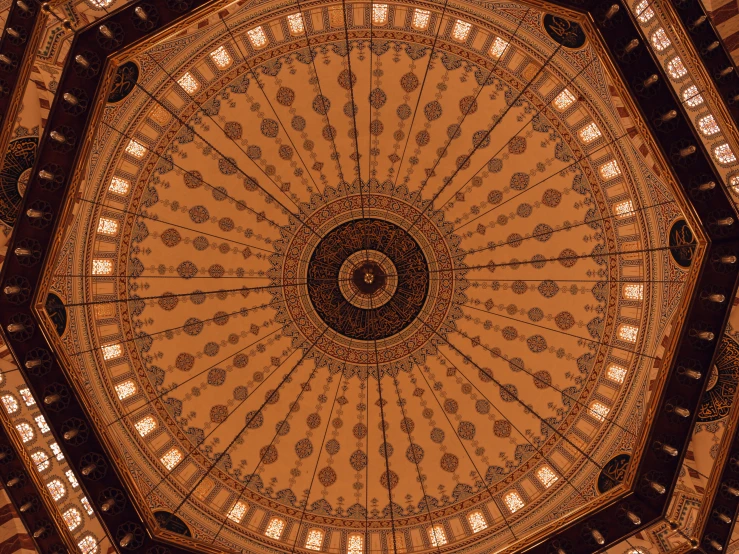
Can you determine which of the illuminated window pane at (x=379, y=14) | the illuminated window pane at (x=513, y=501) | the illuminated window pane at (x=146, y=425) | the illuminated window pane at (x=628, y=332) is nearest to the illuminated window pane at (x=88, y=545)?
the illuminated window pane at (x=146, y=425)

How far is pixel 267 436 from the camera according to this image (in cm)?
1538

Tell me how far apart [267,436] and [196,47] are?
1010 centimetres

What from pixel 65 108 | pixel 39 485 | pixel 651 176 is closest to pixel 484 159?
pixel 651 176

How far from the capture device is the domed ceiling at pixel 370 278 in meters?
13.0

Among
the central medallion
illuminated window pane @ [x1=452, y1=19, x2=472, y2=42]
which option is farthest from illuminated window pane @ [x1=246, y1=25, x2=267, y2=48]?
the central medallion

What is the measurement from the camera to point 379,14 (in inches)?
507

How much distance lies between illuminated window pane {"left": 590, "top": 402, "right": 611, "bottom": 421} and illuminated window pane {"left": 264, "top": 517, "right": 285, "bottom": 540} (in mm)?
8690

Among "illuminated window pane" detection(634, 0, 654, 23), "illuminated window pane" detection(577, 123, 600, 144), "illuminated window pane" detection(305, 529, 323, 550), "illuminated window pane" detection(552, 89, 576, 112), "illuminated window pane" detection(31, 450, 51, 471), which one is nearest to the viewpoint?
"illuminated window pane" detection(634, 0, 654, 23)

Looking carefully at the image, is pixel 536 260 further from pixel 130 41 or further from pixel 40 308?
pixel 40 308

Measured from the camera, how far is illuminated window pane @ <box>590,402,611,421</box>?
561 inches

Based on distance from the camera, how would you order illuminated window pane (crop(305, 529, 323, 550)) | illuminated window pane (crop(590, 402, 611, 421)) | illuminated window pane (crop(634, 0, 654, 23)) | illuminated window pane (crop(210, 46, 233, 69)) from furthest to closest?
illuminated window pane (crop(305, 529, 323, 550))
illuminated window pane (crop(590, 402, 611, 421))
illuminated window pane (crop(210, 46, 233, 69))
illuminated window pane (crop(634, 0, 654, 23))

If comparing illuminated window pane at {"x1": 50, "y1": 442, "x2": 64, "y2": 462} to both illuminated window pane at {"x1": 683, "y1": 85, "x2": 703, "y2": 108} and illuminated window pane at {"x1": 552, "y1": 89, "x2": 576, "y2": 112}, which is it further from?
illuminated window pane at {"x1": 683, "y1": 85, "x2": 703, "y2": 108}

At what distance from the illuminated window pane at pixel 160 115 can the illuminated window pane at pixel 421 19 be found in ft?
20.5

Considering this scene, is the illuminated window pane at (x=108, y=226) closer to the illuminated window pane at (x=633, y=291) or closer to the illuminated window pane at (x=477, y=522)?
the illuminated window pane at (x=477, y=522)
